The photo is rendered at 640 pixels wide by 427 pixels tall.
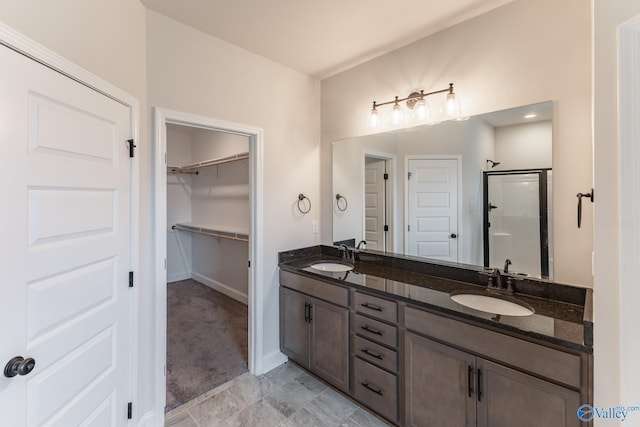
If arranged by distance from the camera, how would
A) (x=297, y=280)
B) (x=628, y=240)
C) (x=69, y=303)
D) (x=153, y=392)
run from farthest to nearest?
(x=297, y=280), (x=153, y=392), (x=69, y=303), (x=628, y=240)

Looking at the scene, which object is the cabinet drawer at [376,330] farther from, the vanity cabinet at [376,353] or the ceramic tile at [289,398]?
the ceramic tile at [289,398]

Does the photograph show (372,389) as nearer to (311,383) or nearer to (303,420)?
(303,420)

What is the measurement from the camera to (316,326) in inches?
87.3

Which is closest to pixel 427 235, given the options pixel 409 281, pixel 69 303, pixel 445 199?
pixel 445 199

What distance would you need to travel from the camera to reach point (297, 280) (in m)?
2.37

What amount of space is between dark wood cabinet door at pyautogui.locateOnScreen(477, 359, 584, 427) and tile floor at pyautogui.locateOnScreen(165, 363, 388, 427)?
0.82m

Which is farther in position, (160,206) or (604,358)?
(160,206)

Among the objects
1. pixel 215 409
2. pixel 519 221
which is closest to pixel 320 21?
pixel 519 221

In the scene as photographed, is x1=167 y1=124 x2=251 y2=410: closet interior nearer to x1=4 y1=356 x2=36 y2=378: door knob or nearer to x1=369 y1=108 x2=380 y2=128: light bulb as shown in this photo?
x1=4 y1=356 x2=36 y2=378: door knob

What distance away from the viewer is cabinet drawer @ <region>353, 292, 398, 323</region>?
68.0 inches

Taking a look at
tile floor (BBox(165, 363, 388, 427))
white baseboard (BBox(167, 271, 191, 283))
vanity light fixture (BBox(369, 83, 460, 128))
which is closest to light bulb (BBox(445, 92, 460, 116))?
vanity light fixture (BBox(369, 83, 460, 128))

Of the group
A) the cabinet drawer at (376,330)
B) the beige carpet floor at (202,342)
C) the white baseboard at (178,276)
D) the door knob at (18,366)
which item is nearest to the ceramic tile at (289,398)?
the beige carpet floor at (202,342)

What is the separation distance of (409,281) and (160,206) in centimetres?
176

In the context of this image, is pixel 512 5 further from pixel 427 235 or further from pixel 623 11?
pixel 427 235
